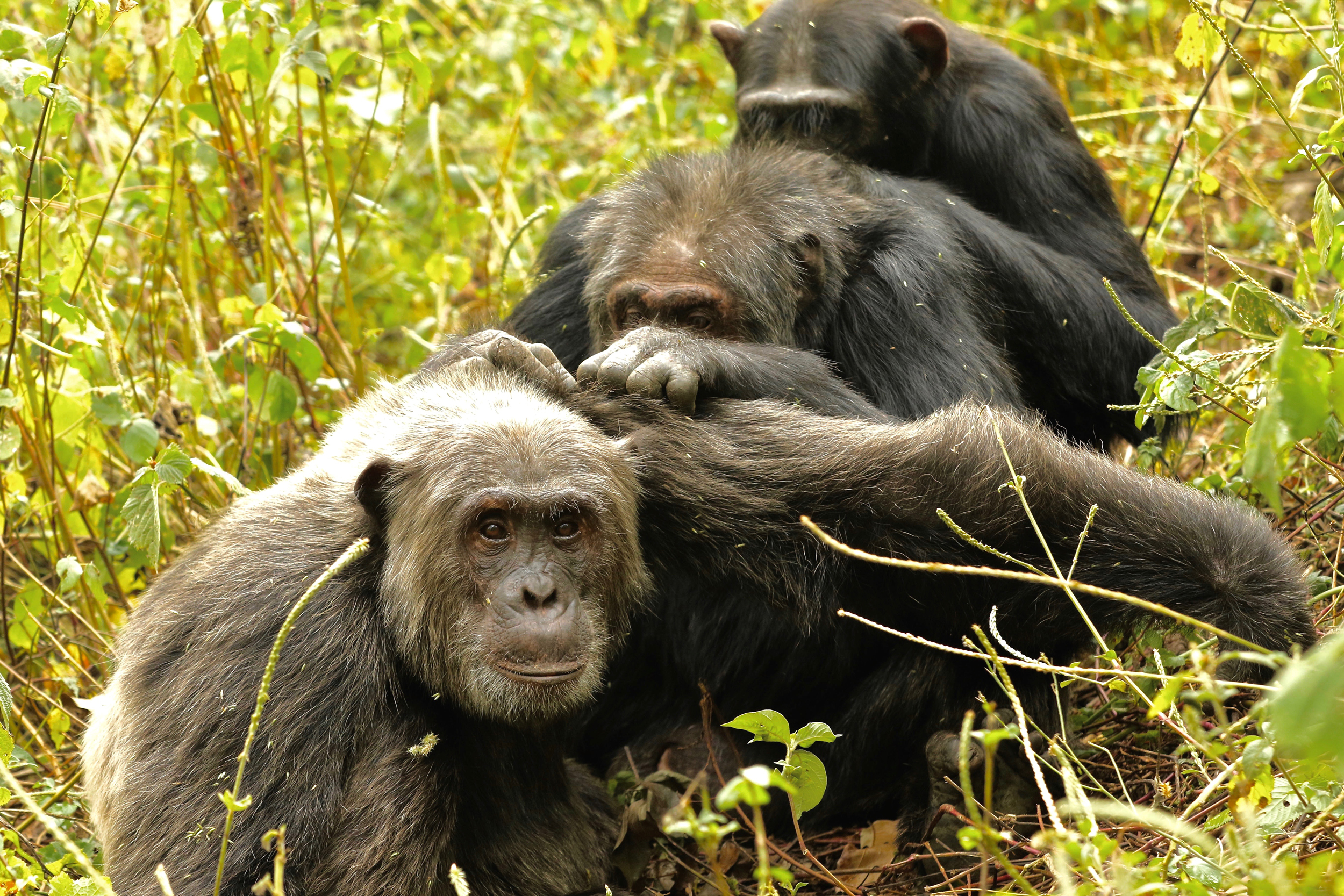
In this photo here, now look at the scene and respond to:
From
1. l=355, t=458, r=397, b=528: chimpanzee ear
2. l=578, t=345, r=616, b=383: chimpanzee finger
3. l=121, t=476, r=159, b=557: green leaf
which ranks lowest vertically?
l=121, t=476, r=159, b=557: green leaf

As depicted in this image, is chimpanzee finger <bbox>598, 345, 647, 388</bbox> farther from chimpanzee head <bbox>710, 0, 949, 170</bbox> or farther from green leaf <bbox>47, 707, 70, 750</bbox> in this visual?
green leaf <bbox>47, 707, 70, 750</bbox>

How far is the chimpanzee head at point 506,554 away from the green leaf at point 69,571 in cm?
142

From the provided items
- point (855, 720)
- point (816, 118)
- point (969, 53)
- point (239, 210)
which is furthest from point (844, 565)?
point (239, 210)

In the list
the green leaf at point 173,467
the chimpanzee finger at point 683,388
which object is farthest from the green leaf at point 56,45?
the chimpanzee finger at point 683,388

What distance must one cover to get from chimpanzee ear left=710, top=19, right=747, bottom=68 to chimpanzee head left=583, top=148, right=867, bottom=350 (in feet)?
4.44

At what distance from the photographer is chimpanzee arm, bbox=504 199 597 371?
558 centimetres

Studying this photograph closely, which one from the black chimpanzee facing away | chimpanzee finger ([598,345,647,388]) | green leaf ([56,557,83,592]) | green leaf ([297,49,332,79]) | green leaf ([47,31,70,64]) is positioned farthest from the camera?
the black chimpanzee facing away

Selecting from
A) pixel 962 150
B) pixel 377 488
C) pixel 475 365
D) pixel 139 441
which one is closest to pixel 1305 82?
pixel 962 150

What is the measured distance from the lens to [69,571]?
4.77m

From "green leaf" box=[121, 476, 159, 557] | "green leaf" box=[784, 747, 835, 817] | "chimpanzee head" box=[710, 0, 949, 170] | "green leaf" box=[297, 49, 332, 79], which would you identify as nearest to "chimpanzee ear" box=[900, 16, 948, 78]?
"chimpanzee head" box=[710, 0, 949, 170]

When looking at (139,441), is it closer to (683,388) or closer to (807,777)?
(683,388)

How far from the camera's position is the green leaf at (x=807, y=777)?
373cm

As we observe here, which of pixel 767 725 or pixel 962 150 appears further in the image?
pixel 962 150

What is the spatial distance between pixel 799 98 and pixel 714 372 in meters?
2.24
